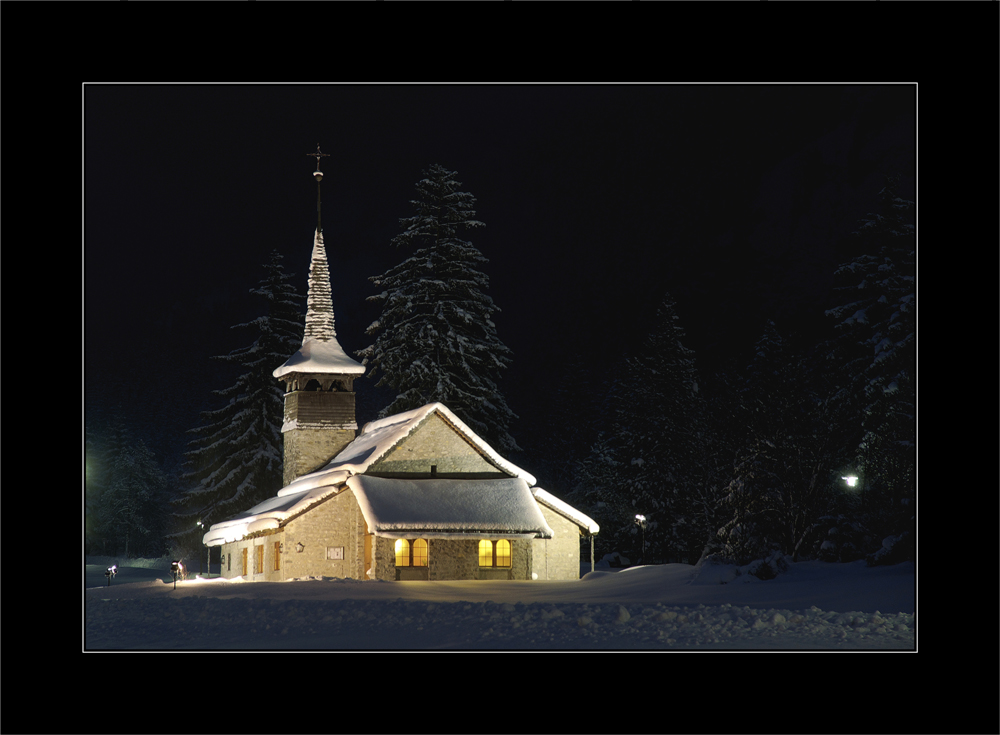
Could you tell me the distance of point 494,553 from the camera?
35156 mm

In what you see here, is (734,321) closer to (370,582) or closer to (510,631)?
(370,582)

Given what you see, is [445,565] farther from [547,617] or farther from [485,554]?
[547,617]

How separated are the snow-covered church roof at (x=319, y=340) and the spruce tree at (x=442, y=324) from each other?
177 inches

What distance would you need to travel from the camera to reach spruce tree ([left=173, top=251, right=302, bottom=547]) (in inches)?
2138

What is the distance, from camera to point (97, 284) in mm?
158500

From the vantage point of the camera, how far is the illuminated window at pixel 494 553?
35.0 m

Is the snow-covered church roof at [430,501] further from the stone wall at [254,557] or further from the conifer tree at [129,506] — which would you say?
the conifer tree at [129,506]

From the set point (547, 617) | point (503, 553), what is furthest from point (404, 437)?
point (547, 617)

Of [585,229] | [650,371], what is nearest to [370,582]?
[650,371]

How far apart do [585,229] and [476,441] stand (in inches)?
3826

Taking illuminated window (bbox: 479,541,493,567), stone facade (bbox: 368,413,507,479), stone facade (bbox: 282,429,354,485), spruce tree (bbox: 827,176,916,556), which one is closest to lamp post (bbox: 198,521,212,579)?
stone facade (bbox: 282,429,354,485)

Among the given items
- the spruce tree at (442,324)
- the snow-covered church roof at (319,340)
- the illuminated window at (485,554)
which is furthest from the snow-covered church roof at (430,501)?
the spruce tree at (442,324)
